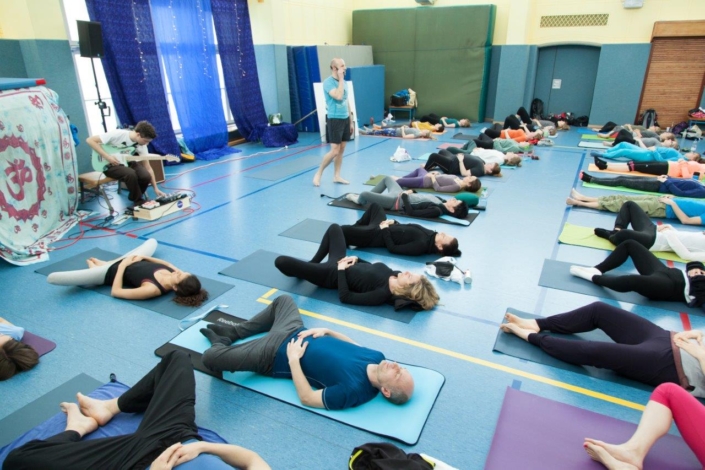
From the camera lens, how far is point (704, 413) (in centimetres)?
203

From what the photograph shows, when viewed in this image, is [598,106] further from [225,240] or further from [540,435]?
[540,435]

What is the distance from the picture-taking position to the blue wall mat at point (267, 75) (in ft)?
31.9

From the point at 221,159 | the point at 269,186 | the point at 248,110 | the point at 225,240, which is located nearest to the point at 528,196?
the point at 269,186

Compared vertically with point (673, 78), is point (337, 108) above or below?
below

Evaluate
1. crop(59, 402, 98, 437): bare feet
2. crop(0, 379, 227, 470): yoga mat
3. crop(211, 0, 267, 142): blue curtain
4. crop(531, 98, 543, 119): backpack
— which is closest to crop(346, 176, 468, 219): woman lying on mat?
crop(0, 379, 227, 470): yoga mat

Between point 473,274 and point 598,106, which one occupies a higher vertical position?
point 598,106

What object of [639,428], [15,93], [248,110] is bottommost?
[639,428]

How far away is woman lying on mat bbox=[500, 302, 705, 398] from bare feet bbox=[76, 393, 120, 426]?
2.58 metres

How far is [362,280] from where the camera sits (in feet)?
12.0

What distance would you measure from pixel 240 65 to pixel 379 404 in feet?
27.0

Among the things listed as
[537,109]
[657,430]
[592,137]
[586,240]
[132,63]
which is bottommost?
[586,240]

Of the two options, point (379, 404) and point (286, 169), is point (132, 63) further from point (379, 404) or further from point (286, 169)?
point (379, 404)

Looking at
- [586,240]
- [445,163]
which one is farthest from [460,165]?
[586,240]

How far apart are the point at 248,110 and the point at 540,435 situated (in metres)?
8.62
